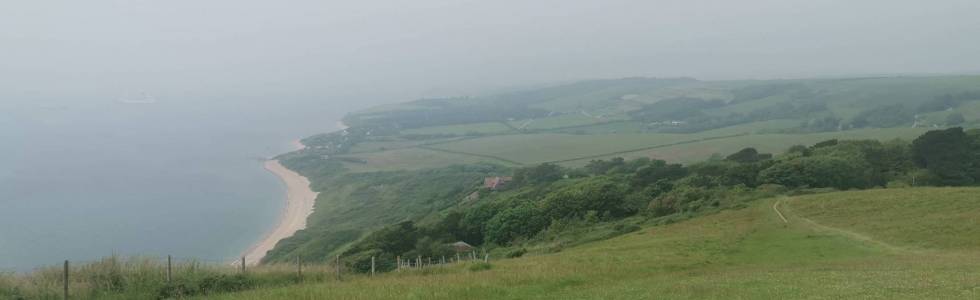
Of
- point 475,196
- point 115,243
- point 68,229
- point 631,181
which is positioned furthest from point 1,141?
point 631,181

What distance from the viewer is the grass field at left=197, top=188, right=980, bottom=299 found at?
13961mm

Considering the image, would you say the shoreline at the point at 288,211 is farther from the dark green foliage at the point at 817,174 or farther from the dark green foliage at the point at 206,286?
the dark green foliage at the point at 817,174

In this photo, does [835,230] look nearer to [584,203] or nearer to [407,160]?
[584,203]

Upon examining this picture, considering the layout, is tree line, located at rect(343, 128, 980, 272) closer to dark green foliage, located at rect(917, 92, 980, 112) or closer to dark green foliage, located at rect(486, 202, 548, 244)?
dark green foliage, located at rect(486, 202, 548, 244)

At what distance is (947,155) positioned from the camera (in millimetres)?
59281

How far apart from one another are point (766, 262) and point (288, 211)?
7943 cm

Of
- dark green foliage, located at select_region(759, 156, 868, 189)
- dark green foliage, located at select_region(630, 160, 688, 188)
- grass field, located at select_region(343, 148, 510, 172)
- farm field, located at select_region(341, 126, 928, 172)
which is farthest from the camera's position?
grass field, located at select_region(343, 148, 510, 172)

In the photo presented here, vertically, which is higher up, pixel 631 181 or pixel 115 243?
pixel 631 181

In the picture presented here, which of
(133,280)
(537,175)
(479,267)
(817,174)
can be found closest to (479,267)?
(479,267)

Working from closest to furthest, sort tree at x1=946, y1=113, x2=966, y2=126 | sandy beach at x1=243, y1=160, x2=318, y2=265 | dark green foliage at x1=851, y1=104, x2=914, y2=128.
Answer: sandy beach at x1=243, y1=160, x2=318, y2=265, tree at x1=946, y1=113, x2=966, y2=126, dark green foliage at x1=851, y1=104, x2=914, y2=128

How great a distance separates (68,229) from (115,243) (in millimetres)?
12387

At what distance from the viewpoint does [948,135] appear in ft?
201

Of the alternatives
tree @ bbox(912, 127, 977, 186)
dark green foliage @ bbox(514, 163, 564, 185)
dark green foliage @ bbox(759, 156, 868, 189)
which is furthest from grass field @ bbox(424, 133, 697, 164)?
dark green foliage @ bbox(759, 156, 868, 189)

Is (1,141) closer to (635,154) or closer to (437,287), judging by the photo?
(635,154)
